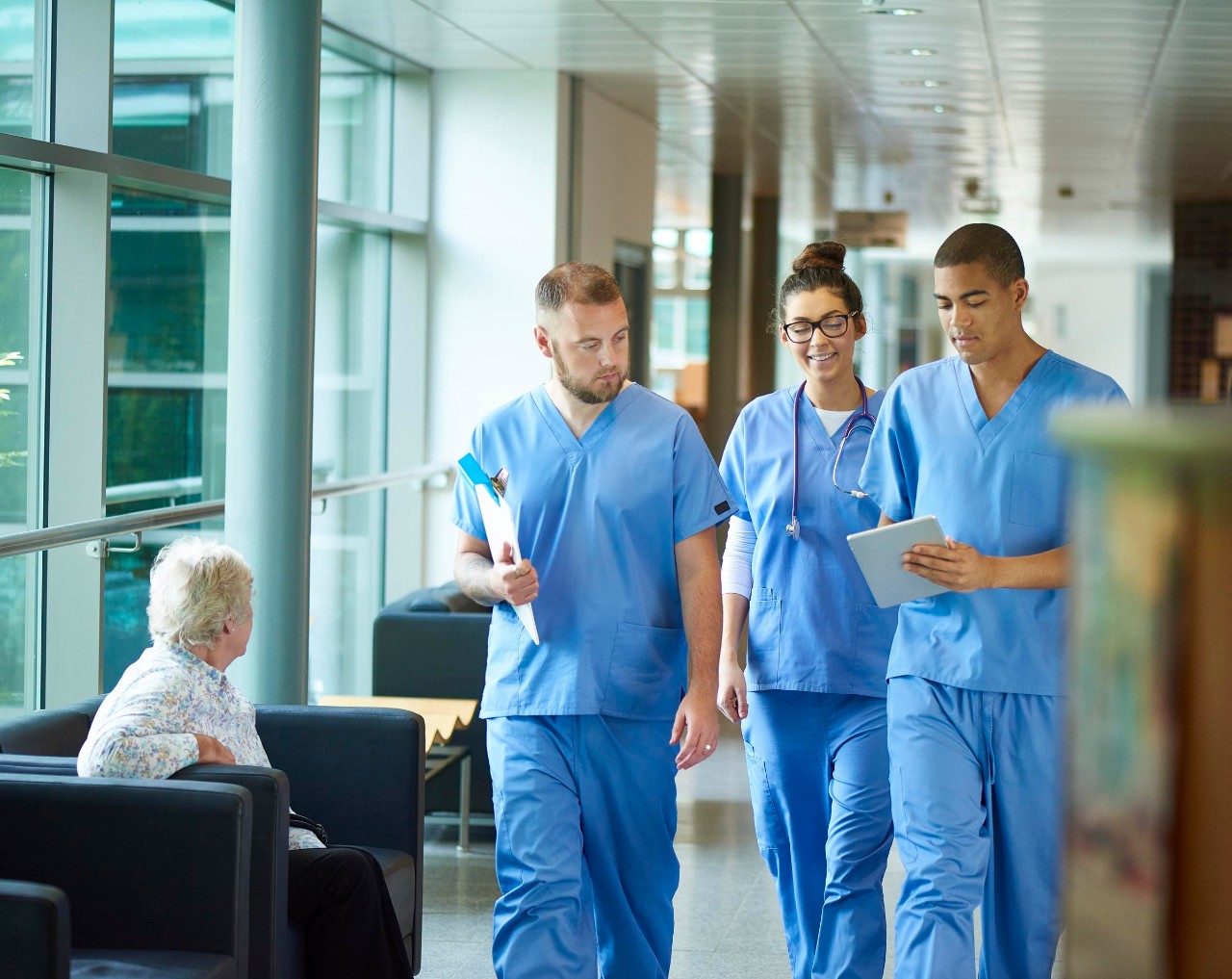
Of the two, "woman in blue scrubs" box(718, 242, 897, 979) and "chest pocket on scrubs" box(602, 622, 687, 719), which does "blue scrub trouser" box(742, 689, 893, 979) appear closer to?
"woman in blue scrubs" box(718, 242, 897, 979)

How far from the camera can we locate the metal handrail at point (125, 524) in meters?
3.63

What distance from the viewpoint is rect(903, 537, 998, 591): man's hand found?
2.72m

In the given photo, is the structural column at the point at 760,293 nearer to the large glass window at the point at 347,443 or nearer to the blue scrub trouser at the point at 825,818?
the large glass window at the point at 347,443

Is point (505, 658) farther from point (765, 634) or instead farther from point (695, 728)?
point (765, 634)

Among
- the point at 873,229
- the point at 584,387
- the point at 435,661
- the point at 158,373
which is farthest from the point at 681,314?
the point at 584,387

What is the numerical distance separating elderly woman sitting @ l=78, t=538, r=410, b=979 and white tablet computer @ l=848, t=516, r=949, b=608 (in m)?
1.08

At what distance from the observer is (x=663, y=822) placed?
299cm

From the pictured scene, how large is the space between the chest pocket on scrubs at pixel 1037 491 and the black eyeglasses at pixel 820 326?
605 millimetres

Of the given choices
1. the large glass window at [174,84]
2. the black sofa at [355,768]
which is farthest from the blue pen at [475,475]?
the large glass window at [174,84]

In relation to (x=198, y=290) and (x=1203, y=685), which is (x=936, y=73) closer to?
(x=198, y=290)

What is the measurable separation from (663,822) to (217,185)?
9.11 ft

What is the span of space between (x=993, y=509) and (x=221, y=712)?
4.81 feet

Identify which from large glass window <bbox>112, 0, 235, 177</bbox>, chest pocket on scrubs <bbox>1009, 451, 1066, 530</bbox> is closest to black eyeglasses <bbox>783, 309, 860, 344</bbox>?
chest pocket on scrubs <bbox>1009, 451, 1066, 530</bbox>

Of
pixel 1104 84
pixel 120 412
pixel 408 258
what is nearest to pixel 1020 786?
pixel 120 412
